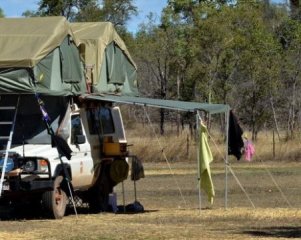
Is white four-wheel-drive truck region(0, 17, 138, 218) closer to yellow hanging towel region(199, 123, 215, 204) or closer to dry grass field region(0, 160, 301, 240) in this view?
dry grass field region(0, 160, 301, 240)

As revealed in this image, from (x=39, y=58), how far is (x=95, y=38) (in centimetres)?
358

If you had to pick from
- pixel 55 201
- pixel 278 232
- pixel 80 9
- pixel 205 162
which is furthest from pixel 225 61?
pixel 278 232

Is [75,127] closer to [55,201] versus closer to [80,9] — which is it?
[55,201]

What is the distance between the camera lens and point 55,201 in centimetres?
1595

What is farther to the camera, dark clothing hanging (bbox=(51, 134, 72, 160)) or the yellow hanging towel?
the yellow hanging towel

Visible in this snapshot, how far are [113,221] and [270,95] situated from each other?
92.0 ft

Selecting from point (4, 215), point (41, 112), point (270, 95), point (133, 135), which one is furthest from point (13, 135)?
point (270, 95)

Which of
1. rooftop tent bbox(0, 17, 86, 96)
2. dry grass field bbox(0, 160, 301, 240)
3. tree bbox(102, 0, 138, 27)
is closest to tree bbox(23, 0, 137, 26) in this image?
tree bbox(102, 0, 138, 27)

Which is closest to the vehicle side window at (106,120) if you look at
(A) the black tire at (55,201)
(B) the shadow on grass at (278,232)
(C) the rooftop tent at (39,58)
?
(C) the rooftop tent at (39,58)

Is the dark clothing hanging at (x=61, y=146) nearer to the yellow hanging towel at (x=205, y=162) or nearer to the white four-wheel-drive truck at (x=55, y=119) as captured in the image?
the white four-wheel-drive truck at (x=55, y=119)

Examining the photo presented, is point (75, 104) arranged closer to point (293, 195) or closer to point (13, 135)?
point (13, 135)

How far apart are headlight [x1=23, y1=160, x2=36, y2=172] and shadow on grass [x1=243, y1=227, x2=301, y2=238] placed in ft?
15.1

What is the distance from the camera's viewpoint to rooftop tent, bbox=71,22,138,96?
62.6ft

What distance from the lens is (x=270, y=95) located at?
4269cm
